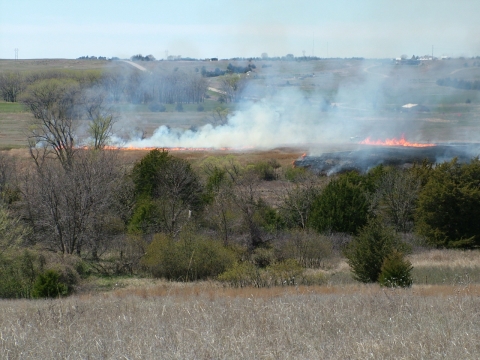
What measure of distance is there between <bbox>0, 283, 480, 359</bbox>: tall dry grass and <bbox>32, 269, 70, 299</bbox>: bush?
8.16 meters

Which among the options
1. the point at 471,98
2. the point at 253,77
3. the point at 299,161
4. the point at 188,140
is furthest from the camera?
the point at 253,77

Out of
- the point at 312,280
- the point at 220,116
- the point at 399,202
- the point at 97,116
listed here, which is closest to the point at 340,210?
the point at 399,202

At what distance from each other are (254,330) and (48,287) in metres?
13.6

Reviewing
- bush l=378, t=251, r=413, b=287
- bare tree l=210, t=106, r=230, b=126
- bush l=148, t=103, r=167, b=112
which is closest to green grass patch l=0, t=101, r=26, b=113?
bush l=148, t=103, r=167, b=112

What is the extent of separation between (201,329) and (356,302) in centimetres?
402

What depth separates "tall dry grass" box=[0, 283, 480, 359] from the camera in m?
8.34

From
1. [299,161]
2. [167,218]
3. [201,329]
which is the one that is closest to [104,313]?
[201,329]

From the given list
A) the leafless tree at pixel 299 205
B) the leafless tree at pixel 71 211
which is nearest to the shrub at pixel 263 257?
the leafless tree at pixel 299 205

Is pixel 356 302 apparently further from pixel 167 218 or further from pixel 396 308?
pixel 167 218

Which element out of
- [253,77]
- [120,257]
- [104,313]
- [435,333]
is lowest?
[120,257]

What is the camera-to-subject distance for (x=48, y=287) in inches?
847

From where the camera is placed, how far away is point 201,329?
10.1 m

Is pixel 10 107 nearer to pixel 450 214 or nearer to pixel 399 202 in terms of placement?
pixel 399 202

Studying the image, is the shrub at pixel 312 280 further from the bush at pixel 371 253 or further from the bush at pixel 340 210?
the bush at pixel 340 210
